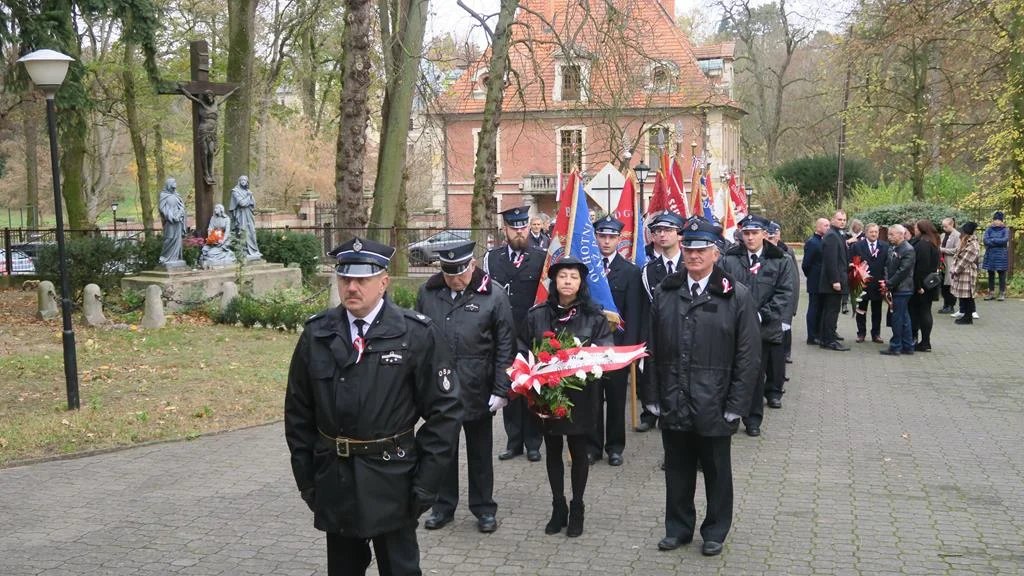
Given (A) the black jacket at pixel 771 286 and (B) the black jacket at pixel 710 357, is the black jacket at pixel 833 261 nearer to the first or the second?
(A) the black jacket at pixel 771 286

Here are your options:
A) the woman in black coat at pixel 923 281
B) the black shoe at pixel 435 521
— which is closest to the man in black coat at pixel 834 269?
the woman in black coat at pixel 923 281

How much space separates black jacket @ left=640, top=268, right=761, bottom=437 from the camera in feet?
19.9

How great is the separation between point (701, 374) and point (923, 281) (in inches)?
386

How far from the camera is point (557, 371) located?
6422 millimetres

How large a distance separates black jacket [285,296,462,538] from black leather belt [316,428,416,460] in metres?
0.02

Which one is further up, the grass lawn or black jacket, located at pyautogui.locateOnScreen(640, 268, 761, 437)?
black jacket, located at pyautogui.locateOnScreen(640, 268, 761, 437)

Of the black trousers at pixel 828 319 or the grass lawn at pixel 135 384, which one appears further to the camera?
the black trousers at pixel 828 319

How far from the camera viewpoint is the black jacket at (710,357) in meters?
6.08

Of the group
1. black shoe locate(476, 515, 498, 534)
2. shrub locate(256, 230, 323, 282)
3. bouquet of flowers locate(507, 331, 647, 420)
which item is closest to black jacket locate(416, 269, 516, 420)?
bouquet of flowers locate(507, 331, 647, 420)

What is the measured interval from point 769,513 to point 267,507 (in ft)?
12.1

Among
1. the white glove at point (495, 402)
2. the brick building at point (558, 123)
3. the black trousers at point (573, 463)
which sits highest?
the brick building at point (558, 123)

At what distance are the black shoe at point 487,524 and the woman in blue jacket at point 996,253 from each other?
17293mm

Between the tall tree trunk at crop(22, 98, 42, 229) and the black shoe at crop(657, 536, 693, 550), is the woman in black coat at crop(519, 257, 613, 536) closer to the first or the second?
the black shoe at crop(657, 536, 693, 550)

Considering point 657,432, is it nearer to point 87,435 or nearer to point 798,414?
point 798,414
